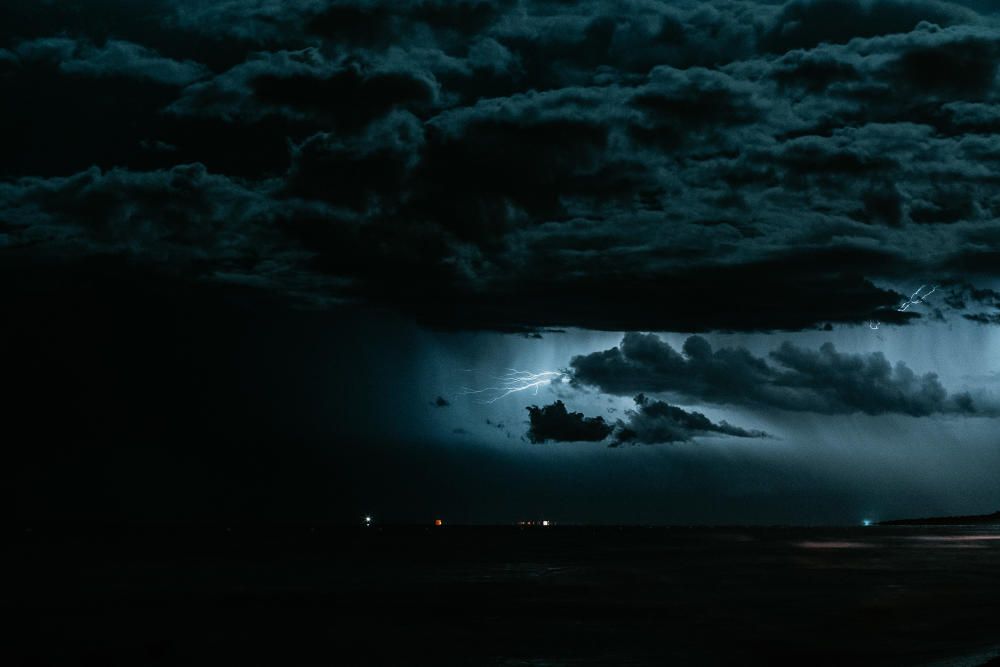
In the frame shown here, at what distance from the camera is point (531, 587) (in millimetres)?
85062

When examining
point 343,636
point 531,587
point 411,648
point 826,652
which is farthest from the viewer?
point 531,587

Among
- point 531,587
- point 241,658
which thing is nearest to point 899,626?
point 241,658

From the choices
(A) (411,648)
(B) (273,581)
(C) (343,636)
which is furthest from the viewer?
(B) (273,581)

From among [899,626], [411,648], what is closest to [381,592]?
[411,648]

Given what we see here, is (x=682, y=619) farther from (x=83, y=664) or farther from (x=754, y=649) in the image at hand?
(x=83, y=664)

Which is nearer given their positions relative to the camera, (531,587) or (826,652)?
(826,652)

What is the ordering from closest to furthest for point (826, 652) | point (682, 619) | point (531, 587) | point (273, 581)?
1. point (826, 652)
2. point (682, 619)
3. point (531, 587)
4. point (273, 581)

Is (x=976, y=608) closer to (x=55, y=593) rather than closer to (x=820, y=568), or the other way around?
(x=820, y=568)

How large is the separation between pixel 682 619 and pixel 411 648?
18.0 meters

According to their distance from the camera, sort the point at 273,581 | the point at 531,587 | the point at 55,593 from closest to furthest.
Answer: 1. the point at 55,593
2. the point at 531,587
3. the point at 273,581

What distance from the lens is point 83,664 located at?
141 ft

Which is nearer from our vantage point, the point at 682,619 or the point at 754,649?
the point at 754,649

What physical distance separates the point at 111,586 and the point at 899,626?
206 ft

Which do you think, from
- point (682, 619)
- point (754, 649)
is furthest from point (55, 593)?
point (754, 649)
